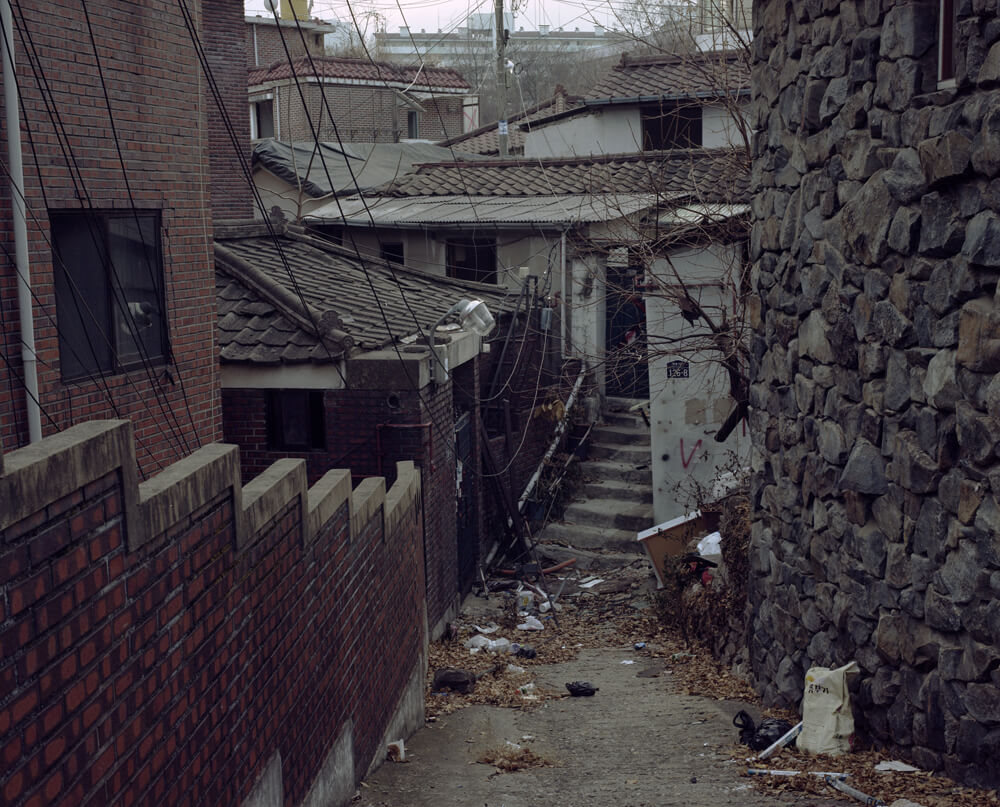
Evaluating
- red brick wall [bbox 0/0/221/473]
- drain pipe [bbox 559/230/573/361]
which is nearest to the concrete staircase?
drain pipe [bbox 559/230/573/361]

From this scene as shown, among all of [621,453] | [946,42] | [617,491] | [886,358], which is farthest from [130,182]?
[621,453]

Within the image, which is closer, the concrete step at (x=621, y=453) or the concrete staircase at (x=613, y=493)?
the concrete staircase at (x=613, y=493)

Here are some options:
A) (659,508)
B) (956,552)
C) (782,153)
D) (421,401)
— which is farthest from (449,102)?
(956,552)

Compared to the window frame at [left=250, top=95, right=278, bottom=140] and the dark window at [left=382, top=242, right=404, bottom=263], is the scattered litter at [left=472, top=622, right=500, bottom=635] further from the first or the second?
the window frame at [left=250, top=95, right=278, bottom=140]

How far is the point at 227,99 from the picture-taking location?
54.4 feet

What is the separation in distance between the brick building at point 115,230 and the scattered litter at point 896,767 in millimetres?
5861

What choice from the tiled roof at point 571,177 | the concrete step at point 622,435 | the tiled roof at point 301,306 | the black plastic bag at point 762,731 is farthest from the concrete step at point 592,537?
the black plastic bag at point 762,731

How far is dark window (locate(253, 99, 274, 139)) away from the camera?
117 ft

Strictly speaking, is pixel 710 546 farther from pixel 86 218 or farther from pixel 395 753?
pixel 86 218

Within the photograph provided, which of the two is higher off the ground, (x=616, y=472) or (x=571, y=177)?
(x=571, y=177)

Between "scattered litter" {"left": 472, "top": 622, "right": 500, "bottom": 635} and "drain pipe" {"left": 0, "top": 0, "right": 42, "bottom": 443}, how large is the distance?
7.17 meters

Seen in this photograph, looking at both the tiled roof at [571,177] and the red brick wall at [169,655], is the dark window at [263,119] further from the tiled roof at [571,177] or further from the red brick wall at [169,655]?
the red brick wall at [169,655]

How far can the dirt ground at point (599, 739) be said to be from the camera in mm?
6488

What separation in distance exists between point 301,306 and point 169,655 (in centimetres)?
805
